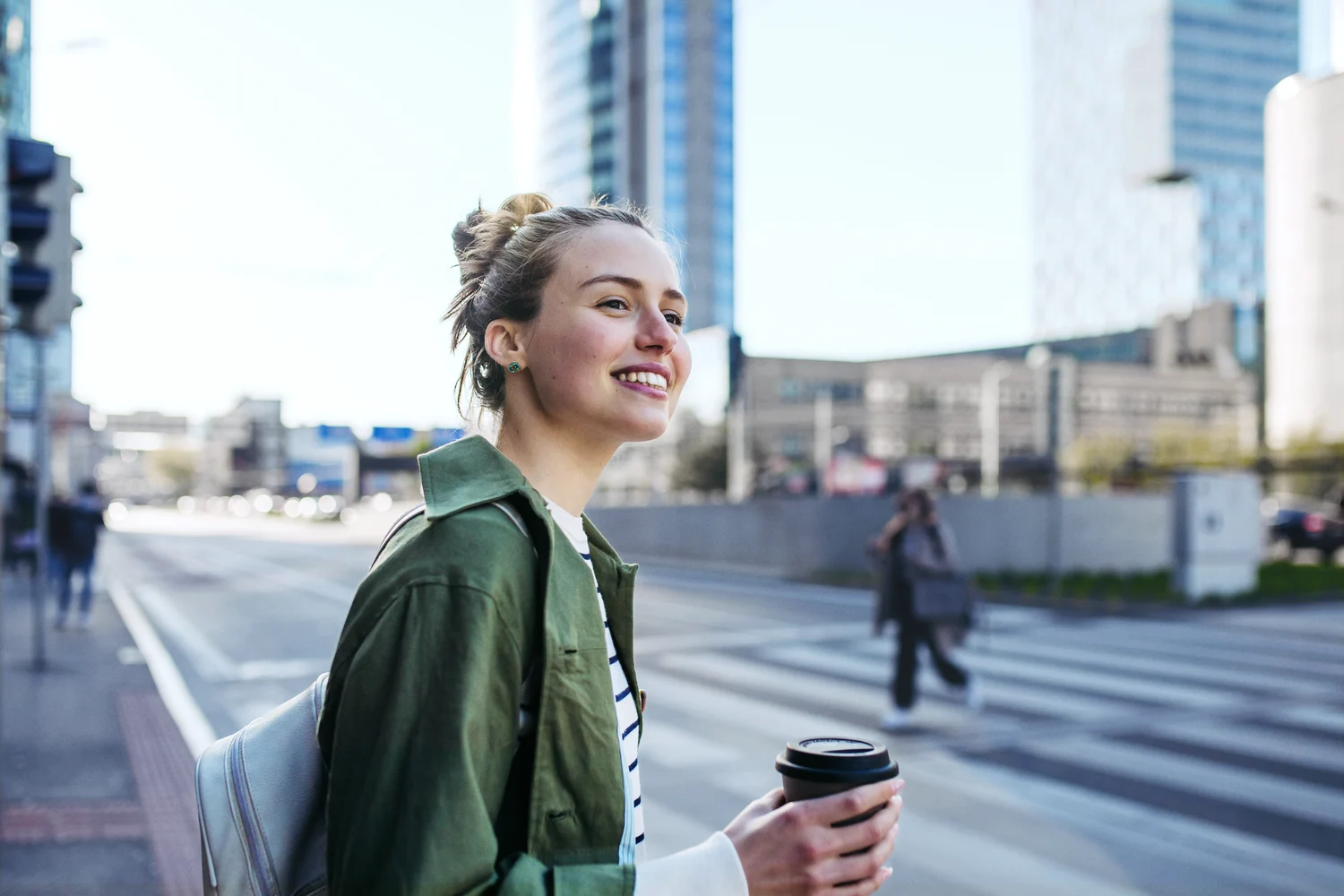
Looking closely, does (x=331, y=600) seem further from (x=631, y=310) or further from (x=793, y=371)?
(x=793, y=371)

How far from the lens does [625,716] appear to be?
1.46 m

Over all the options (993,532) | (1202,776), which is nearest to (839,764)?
(1202,776)

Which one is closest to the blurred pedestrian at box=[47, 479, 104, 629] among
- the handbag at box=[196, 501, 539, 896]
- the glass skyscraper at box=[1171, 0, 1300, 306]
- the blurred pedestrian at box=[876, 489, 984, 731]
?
the blurred pedestrian at box=[876, 489, 984, 731]

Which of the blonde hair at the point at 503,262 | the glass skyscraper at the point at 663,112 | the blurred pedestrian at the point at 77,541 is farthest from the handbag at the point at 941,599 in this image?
the glass skyscraper at the point at 663,112

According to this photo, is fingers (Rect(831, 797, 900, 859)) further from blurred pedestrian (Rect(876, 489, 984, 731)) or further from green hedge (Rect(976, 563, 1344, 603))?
green hedge (Rect(976, 563, 1344, 603))

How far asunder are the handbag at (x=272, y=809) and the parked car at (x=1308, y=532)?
3163 centimetres

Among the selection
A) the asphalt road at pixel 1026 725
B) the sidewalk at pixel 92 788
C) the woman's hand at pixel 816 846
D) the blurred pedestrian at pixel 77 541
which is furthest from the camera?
the blurred pedestrian at pixel 77 541

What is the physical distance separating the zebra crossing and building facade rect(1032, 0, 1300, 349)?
106 meters

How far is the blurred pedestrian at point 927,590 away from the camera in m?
8.41

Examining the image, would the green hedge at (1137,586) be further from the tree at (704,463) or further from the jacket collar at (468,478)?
the tree at (704,463)

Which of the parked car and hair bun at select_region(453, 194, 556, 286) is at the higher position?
hair bun at select_region(453, 194, 556, 286)

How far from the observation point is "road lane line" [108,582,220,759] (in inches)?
302

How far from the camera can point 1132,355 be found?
81.2 meters

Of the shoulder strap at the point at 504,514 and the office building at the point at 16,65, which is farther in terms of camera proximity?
the office building at the point at 16,65
